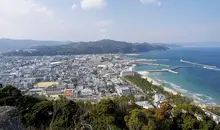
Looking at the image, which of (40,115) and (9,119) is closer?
(9,119)

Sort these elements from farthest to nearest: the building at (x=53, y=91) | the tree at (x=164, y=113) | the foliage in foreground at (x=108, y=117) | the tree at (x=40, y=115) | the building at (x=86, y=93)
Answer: the building at (x=53, y=91)
the building at (x=86, y=93)
the tree at (x=164, y=113)
the tree at (x=40, y=115)
the foliage in foreground at (x=108, y=117)

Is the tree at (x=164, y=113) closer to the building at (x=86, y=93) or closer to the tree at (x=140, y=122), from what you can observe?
the tree at (x=140, y=122)

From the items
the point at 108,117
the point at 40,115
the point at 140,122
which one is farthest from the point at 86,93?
the point at 140,122

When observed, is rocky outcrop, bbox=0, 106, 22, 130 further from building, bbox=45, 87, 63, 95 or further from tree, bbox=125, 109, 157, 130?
building, bbox=45, 87, 63, 95

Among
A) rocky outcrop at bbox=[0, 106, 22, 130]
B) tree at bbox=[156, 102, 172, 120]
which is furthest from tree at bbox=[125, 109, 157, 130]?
rocky outcrop at bbox=[0, 106, 22, 130]

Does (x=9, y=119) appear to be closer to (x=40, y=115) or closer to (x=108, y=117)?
(x=108, y=117)

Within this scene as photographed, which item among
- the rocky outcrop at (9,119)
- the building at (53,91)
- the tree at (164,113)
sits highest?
the rocky outcrop at (9,119)

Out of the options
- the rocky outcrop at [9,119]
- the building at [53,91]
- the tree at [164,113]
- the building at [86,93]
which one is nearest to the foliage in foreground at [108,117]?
the tree at [164,113]

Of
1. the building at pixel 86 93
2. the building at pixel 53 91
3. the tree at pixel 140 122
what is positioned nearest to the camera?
the tree at pixel 140 122

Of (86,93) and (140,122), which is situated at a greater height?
(140,122)

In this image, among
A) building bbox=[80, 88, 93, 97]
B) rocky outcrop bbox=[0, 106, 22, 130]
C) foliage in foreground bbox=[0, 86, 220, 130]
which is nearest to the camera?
rocky outcrop bbox=[0, 106, 22, 130]

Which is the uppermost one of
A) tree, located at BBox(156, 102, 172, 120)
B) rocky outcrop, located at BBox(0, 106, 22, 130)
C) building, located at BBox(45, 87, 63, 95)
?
rocky outcrop, located at BBox(0, 106, 22, 130)

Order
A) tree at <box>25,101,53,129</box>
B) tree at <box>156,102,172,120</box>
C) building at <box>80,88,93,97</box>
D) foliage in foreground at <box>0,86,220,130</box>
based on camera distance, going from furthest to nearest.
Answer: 1. building at <box>80,88,93,97</box>
2. tree at <box>156,102,172,120</box>
3. tree at <box>25,101,53,129</box>
4. foliage in foreground at <box>0,86,220,130</box>
